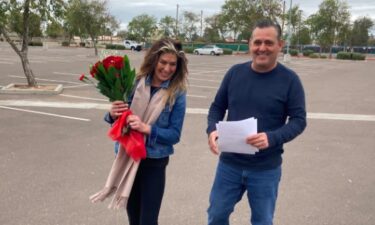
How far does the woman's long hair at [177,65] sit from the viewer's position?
268 cm

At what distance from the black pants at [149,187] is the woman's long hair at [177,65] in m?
0.46

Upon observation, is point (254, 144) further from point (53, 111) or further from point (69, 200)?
point (53, 111)

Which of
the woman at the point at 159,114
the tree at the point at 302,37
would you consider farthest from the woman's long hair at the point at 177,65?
the tree at the point at 302,37

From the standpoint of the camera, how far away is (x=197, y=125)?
8.44m

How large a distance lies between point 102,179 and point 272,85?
10.1 feet

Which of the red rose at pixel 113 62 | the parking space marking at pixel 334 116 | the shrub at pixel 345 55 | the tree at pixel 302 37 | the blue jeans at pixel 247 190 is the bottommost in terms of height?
the parking space marking at pixel 334 116

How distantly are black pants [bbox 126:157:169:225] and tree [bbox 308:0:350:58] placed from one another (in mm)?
53245

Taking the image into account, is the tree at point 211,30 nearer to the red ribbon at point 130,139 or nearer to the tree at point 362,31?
the tree at point 362,31

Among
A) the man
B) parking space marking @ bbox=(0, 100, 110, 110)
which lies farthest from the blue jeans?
parking space marking @ bbox=(0, 100, 110, 110)

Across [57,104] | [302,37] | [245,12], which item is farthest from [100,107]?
Answer: [302,37]

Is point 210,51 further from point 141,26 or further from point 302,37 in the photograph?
point 141,26

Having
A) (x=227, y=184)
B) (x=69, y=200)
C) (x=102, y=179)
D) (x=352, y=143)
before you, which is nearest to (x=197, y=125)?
(x=352, y=143)

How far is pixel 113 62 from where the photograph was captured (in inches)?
101

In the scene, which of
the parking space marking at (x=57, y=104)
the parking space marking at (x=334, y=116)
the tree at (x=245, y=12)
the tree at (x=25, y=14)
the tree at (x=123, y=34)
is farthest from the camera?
the tree at (x=123, y=34)
